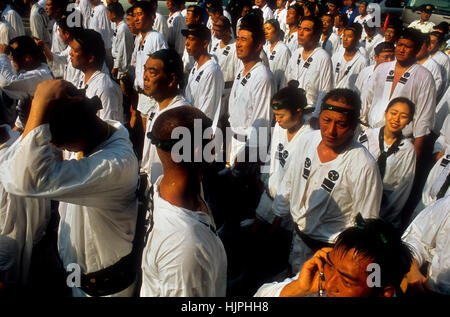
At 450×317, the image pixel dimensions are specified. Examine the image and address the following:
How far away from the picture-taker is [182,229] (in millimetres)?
1758

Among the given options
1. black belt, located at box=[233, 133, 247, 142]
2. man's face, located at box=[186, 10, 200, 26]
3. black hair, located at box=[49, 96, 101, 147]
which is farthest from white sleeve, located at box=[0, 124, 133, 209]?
man's face, located at box=[186, 10, 200, 26]

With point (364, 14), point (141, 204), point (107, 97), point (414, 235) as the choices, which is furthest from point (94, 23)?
point (414, 235)

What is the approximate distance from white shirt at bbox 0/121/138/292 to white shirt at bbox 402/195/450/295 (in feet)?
6.71

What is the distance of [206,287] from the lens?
179 centimetres

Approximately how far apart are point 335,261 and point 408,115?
285 cm

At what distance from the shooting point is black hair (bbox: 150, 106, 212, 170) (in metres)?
1.95

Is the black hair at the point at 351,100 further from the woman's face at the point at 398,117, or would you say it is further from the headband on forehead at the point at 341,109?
the woman's face at the point at 398,117

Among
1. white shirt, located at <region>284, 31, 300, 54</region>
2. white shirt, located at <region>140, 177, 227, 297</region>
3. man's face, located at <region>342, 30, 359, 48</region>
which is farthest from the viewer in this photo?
white shirt, located at <region>284, 31, 300, 54</region>

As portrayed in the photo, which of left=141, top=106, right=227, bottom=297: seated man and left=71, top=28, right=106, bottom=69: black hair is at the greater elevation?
left=71, top=28, right=106, bottom=69: black hair

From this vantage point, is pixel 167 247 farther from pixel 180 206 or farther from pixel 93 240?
pixel 93 240

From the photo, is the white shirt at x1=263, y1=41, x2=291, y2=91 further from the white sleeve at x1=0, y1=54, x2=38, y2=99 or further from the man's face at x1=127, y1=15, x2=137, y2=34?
the white sleeve at x1=0, y1=54, x2=38, y2=99

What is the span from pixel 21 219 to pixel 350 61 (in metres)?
6.52

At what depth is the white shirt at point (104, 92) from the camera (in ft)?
13.8

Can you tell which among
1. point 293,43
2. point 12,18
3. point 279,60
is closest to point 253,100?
point 279,60
